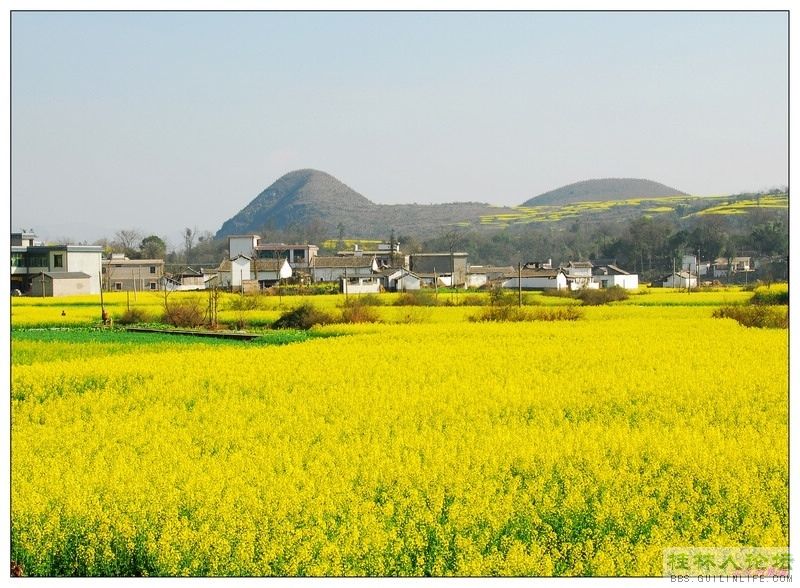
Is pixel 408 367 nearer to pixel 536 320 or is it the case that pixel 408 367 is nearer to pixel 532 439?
pixel 532 439

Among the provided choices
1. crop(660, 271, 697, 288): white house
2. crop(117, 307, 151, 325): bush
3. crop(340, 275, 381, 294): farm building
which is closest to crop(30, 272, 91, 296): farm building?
crop(340, 275, 381, 294): farm building

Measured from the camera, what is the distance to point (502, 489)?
750 cm

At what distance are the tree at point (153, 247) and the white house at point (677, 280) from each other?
134 ft

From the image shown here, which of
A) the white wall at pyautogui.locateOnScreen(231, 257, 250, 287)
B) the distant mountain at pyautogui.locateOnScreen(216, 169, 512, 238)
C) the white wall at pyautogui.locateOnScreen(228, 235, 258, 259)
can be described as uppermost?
the distant mountain at pyautogui.locateOnScreen(216, 169, 512, 238)

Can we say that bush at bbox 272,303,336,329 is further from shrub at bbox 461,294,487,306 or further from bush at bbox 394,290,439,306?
shrub at bbox 461,294,487,306

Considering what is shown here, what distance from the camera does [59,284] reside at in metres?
46.8

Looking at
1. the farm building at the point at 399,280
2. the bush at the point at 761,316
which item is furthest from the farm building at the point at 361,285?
the bush at the point at 761,316

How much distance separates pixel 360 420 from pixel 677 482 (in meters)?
4.26

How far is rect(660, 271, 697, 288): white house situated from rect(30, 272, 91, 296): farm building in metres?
37.4

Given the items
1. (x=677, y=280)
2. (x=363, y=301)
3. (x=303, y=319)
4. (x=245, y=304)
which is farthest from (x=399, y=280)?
(x=303, y=319)

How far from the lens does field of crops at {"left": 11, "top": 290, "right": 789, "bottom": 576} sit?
6.50 metres

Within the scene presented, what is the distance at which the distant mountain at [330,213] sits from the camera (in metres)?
132

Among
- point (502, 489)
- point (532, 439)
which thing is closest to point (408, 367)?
point (532, 439)

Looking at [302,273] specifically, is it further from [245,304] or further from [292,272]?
[245,304]
